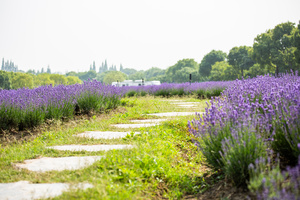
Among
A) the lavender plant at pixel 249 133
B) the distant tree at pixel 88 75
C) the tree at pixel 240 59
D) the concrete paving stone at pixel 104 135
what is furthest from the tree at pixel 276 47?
the distant tree at pixel 88 75

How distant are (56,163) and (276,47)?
3437 centimetres

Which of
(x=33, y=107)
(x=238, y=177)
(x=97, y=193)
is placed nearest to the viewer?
(x=97, y=193)

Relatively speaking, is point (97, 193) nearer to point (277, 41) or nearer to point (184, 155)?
point (184, 155)

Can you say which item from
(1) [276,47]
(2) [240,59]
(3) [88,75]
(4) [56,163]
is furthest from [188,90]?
(3) [88,75]

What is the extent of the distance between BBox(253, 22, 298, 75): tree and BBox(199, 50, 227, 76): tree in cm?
2963

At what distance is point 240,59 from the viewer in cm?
4306

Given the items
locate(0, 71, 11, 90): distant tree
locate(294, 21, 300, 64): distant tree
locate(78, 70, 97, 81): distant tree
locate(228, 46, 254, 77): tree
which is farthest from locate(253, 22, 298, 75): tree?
locate(78, 70, 97, 81): distant tree

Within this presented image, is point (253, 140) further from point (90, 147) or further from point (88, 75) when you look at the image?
point (88, 75)

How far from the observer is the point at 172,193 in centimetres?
228

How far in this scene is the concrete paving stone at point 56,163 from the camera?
244 cm

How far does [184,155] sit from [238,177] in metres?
1.28

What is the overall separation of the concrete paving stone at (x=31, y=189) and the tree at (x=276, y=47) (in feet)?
106

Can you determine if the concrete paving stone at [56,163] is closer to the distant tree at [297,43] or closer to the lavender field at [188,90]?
the lavender field at [188,90]

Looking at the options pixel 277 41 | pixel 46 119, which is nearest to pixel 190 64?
pixel 277 41
